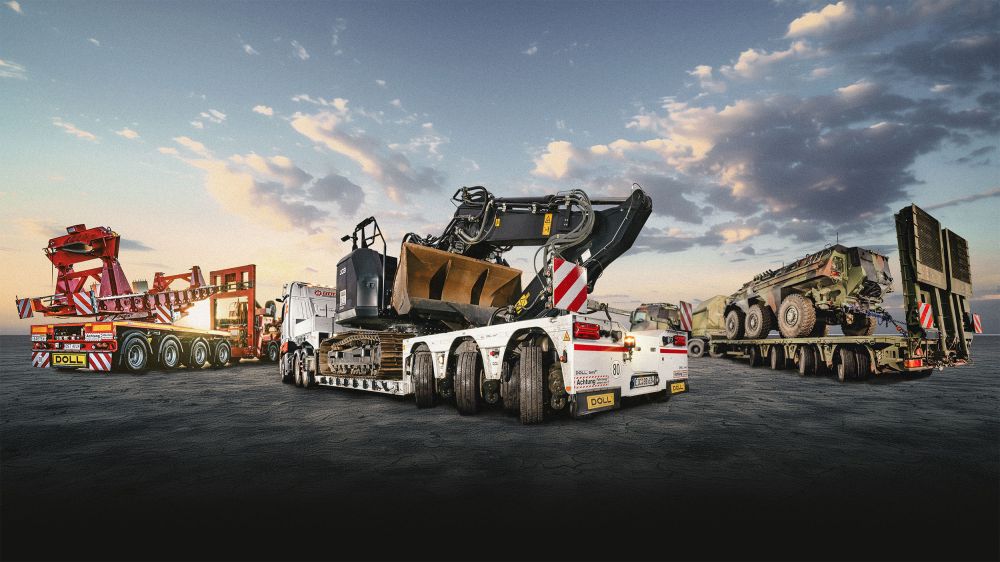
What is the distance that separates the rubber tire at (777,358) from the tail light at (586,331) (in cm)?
1188

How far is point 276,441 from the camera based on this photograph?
5.29 m

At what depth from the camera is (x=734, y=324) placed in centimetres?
1808

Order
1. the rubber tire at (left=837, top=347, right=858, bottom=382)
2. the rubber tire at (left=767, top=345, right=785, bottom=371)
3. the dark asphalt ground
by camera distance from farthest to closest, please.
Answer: the rubber tire at (left=767, top=345, right=785, bottom=371) → the rubber tire at (left=837, top=347, right=858, bottom=382) → the dark asphalt ground

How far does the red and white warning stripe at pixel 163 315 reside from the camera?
18.2 meters

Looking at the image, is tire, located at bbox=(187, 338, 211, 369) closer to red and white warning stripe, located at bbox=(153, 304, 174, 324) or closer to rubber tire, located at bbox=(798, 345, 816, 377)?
red and white warning stripe, located at bbox=(153, 304, 174, 324)

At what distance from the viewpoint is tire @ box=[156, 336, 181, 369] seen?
1658cm

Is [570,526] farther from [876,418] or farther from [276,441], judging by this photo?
[876,418]

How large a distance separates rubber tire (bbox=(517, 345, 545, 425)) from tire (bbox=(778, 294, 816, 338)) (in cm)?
1142

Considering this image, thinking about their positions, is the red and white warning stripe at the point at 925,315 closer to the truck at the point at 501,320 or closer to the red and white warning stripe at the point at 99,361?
the truck at the point at 501,320

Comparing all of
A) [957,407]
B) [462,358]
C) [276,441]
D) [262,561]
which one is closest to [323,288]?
[462,358]

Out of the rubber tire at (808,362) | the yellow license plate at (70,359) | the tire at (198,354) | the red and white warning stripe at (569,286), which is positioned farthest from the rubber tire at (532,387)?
the tire at (198,354)

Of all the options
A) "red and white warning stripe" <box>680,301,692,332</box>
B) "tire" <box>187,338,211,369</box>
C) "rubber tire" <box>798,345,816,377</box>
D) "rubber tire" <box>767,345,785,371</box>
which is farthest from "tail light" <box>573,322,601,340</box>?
"tire" <box>187,338,211,369</box>

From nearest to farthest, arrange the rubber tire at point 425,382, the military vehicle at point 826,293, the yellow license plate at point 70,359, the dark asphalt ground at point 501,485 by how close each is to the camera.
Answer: the dark asphalt ground at point 501,485
the rubber tire at point 425,382
the military vehicle at point 826,293
the yellow license plate at point 70,359

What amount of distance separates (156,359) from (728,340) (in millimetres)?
19706
